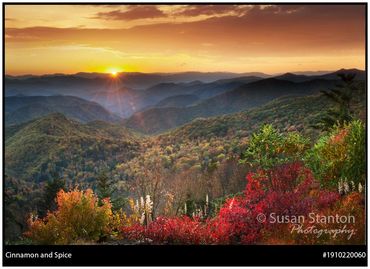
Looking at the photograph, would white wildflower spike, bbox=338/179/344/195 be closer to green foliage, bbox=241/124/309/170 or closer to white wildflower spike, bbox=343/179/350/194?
white wildflower spike, bbox=343/179/350/194

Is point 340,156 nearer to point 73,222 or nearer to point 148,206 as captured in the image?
point 148,206

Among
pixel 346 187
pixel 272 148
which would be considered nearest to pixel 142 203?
pixel 272 148

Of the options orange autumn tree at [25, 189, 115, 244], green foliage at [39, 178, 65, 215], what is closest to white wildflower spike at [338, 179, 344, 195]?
orange autumn tree at [25, 189, 115, 244]

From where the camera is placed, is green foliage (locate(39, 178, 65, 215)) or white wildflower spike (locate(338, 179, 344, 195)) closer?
white wildflower spike (locate(338, 179, 344, 195))

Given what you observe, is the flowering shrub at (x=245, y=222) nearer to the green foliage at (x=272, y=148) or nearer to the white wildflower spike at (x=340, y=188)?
the white wildflower spike at (x=340, y=188)

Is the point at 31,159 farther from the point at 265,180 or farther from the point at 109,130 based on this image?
the point at 265,180

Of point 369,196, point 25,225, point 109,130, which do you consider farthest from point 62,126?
point 369,196
